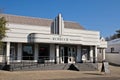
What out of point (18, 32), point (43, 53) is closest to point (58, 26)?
point (43, 53)

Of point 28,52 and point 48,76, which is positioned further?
point 28,52

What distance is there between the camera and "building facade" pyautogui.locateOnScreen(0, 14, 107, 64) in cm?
3912

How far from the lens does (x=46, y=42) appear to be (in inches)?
1575

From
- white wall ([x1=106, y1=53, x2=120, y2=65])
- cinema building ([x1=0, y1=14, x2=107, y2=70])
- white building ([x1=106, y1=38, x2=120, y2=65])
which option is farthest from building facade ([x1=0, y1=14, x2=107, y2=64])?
white building ([x1=106, y1=38, x2=120, y2=65])

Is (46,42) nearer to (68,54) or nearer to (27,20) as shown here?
(68,54)

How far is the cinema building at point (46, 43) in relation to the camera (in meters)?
39.1

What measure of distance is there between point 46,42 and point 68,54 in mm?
6488

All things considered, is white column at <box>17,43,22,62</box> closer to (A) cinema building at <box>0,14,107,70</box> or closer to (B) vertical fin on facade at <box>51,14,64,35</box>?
(A) cinema building at <box>0,14,107,70</box>

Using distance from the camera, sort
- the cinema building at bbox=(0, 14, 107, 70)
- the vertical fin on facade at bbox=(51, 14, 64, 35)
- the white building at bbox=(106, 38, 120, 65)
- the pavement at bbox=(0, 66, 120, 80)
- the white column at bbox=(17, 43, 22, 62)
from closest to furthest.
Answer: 1. the pavement at bbox=(0, 66, 120, 80)
2. the cinema building at bbox=(0, 14, 107, 70)
3. the white column at bbox=(17, 43, 22, 62)
4. the vertical fin on facade at bbox=(51, 14, 64, 35)
5. the white building at bbox=(106, 38, 120, 65)

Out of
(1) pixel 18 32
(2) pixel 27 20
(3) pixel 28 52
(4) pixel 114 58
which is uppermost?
(2) pixel 27 20

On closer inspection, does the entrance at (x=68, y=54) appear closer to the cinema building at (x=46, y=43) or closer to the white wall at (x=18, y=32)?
the cinema building at (x=46, y=43)

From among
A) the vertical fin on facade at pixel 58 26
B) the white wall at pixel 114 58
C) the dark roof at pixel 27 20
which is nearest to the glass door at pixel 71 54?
the vertical fin on facade at pixel 58 26

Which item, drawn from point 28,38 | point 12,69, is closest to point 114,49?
point 28,38

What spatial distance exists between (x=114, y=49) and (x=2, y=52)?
36043 mm
